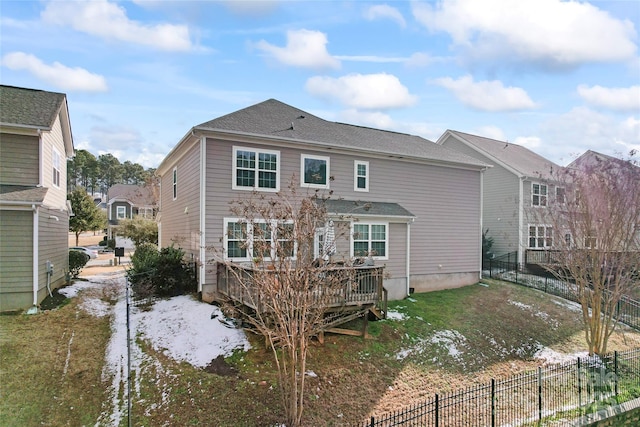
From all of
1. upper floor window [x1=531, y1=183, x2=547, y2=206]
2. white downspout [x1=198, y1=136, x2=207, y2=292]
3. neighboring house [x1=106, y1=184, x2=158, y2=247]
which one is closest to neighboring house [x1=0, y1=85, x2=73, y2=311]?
white downspout [x1=198, y1=136, x2=207, y2=292]

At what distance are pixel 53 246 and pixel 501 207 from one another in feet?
76.8

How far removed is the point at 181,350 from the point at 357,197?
8.94 meters

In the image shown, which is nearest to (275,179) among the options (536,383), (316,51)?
(316,51)

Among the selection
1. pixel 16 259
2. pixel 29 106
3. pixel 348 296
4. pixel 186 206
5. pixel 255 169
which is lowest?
pixel 348 296

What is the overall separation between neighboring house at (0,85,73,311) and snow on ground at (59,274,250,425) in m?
1.69

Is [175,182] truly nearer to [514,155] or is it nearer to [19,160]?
[19,160]

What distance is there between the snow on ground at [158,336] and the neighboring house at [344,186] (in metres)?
1.29

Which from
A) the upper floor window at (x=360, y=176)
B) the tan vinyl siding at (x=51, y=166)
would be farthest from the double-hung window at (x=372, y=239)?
the tan vinyl siding at (x=51, y=166)

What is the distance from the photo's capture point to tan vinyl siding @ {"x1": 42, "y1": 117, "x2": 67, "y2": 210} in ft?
40.8

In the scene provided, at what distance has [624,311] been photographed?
15.4 meters

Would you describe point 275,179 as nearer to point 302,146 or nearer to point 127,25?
point 302,146

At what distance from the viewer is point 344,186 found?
1506 cm

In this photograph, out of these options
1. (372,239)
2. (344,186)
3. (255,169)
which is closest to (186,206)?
(255,169)

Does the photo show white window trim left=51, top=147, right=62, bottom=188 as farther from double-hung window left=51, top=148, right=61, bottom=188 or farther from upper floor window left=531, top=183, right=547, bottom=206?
upper floor window left=531, top=183, right=547, bottom=206
